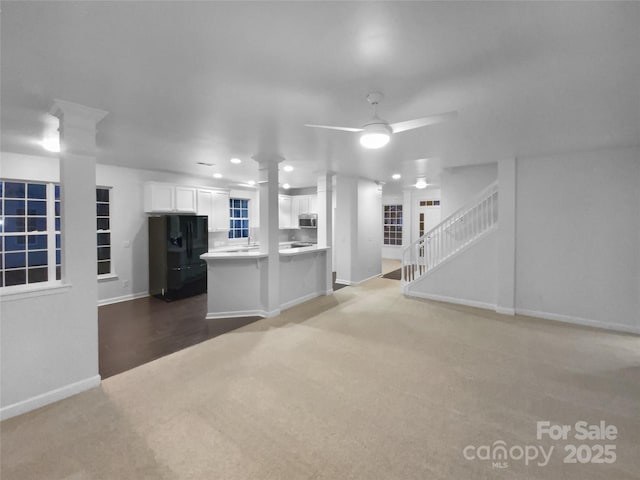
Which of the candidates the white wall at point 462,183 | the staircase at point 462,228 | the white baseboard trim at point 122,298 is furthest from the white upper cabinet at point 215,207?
the white wall at point 462,183

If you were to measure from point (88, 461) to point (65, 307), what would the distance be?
1.35m

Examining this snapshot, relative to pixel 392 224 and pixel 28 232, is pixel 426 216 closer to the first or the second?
pixel 392 224

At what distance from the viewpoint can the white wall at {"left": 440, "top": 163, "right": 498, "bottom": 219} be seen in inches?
214

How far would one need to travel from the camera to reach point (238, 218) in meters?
7.81

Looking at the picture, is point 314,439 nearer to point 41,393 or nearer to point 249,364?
point 249,364

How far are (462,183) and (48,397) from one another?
6.63 metres

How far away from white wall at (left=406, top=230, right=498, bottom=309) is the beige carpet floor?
1.27 meters

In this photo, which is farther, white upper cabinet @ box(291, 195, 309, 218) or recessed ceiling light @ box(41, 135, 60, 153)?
white upper cabinet @ box(291, 195, 309, 218)

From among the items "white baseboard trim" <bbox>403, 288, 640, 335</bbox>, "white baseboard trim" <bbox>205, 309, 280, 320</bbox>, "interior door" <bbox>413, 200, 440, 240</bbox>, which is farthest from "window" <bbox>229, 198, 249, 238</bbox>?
"interior door" <bbox>413, 200, 440, 240</bbox>

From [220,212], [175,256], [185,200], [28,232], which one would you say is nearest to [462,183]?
[220,212]

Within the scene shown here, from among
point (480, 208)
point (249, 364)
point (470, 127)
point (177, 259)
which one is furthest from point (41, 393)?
point (480, 208)

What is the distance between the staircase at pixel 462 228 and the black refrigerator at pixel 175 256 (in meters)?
4.41

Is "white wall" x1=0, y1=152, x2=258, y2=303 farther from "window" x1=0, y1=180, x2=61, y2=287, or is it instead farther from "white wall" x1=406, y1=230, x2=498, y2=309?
"white wall" x1=406, y1=230, x2=498, y2=309

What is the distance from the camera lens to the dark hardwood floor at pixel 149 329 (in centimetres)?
327
